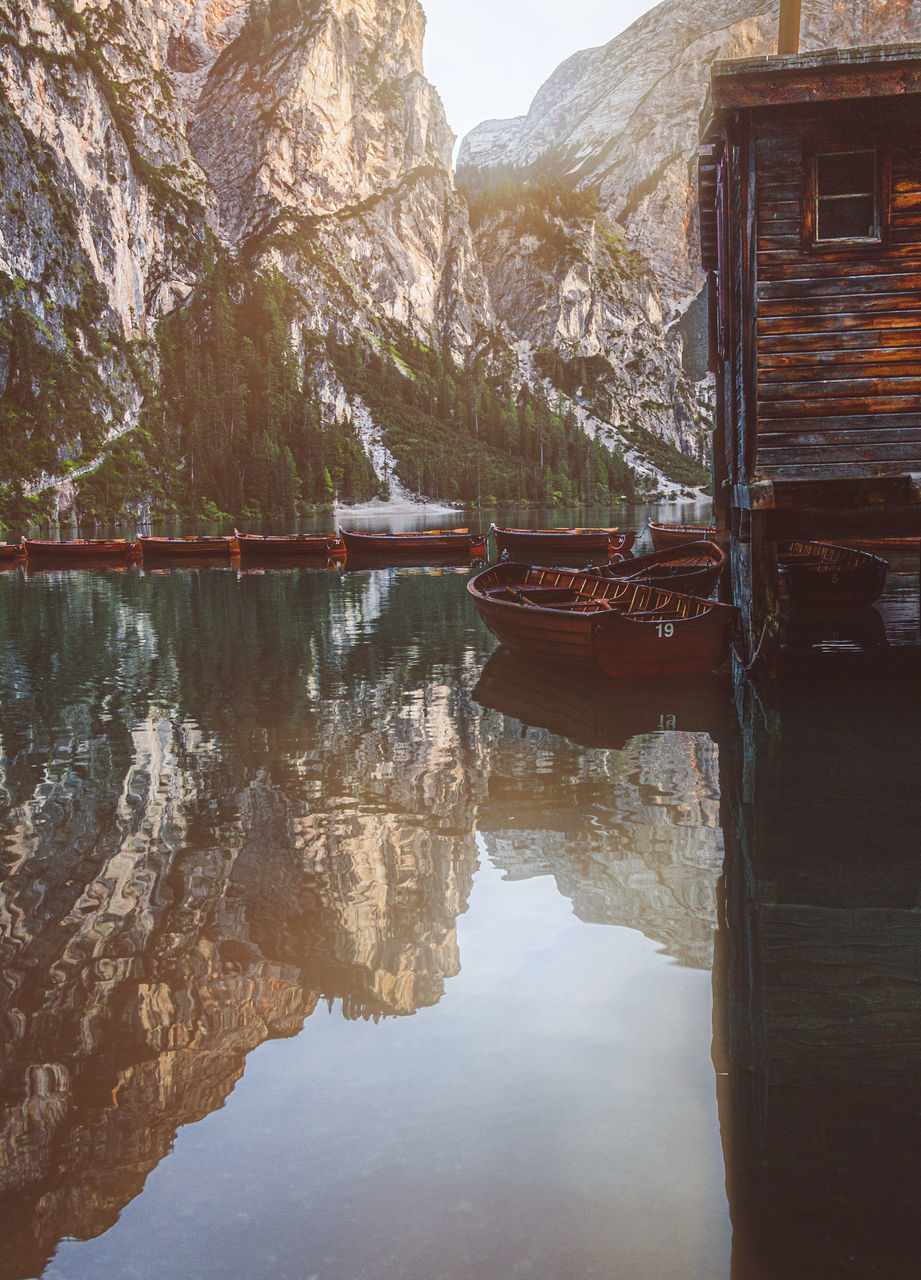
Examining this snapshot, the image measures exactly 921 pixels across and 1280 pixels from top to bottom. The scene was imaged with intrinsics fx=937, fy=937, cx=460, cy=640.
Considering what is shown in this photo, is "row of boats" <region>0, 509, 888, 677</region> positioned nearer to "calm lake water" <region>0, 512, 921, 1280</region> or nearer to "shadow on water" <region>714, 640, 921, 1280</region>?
"calm lake water" <region>0, 512, 921, 1280</region>

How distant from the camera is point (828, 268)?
584 inches

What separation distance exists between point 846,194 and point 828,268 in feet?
4.11

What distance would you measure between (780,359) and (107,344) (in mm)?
143769

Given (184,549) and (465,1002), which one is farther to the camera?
(184,549)

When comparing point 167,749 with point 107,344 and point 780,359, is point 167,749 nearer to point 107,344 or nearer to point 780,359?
point 780,359

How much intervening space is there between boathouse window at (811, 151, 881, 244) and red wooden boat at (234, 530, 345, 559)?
3882 centimetres

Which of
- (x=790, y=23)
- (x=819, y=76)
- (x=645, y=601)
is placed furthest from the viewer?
(x=645, y=601)

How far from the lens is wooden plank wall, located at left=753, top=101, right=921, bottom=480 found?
48.1 ft

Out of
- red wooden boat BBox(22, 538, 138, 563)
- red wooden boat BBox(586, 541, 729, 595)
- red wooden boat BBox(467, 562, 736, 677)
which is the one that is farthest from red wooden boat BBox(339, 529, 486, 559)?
red wooden boat BBox(467, 562, 736, 677)

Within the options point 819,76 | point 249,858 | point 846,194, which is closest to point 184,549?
point 846,194

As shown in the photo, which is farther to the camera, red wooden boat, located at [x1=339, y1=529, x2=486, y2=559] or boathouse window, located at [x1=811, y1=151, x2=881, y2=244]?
red wooden boat, located at [x1=339, y1=529, x2=486, y2=559]

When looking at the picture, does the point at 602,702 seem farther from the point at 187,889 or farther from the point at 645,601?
the point at 187,889

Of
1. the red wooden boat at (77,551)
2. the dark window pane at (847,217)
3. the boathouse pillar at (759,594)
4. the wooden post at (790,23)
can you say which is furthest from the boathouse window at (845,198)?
the red wooden boat at (77,551)

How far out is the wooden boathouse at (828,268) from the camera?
569 inches
